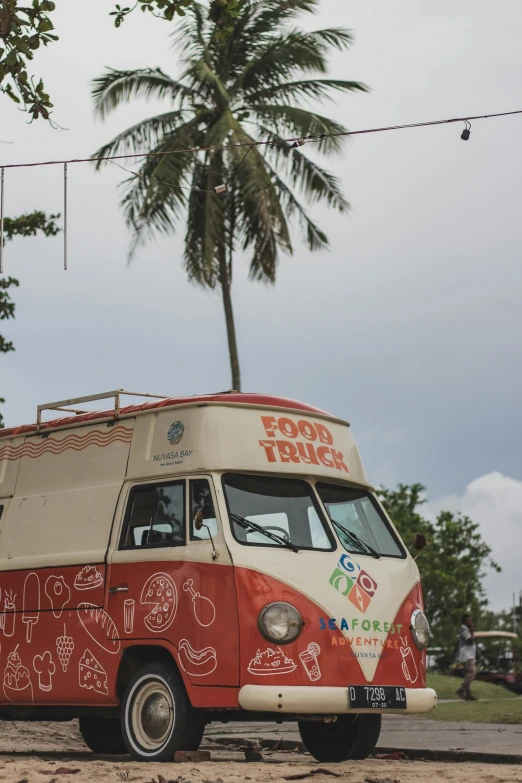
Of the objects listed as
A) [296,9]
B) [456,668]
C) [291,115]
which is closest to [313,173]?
[291,115]

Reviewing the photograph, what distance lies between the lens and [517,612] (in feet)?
290

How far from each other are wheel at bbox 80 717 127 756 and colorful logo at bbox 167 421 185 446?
3.48 meters

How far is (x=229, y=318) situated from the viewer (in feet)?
81.6

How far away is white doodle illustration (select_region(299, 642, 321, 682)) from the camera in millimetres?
9477

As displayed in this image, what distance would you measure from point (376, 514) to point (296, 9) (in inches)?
707

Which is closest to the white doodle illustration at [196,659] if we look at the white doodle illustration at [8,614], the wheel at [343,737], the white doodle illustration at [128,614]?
the white doodle illustration at [128,614]

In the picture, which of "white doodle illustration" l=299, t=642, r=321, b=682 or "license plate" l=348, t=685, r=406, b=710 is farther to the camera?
"license plate" l=348, t=685, r=406, b=710

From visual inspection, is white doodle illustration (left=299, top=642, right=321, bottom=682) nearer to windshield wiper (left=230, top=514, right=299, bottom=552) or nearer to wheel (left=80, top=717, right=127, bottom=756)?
windshield wiper (left=230, top=514, right=299, bottom=552)

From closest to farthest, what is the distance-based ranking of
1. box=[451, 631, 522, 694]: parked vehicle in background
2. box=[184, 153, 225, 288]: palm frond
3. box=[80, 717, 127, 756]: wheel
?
box=[80, 717, 127, 756]: wheel, box=[184, 153, 225, 288]: palm frond, box=[451, 631, 522, 694]: parked vehicle in background

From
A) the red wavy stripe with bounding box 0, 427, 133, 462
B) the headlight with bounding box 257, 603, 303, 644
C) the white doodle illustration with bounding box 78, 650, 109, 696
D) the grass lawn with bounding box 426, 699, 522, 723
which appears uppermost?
the red wavy stripe with bounding box 0, 427, 133, 462

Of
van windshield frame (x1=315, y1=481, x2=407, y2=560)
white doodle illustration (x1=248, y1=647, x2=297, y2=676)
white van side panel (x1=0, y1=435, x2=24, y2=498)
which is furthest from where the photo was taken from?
white van side panel (x1=0, y1=435, x2=24, y2=498)

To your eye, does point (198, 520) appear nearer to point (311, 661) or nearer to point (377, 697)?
point (311, 661)

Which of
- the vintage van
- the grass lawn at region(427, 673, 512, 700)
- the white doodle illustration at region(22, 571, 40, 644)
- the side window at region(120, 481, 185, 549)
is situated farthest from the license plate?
the grass lawn at region(427, 673, 512, 700)

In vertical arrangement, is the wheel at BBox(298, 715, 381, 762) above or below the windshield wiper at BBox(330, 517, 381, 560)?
below
